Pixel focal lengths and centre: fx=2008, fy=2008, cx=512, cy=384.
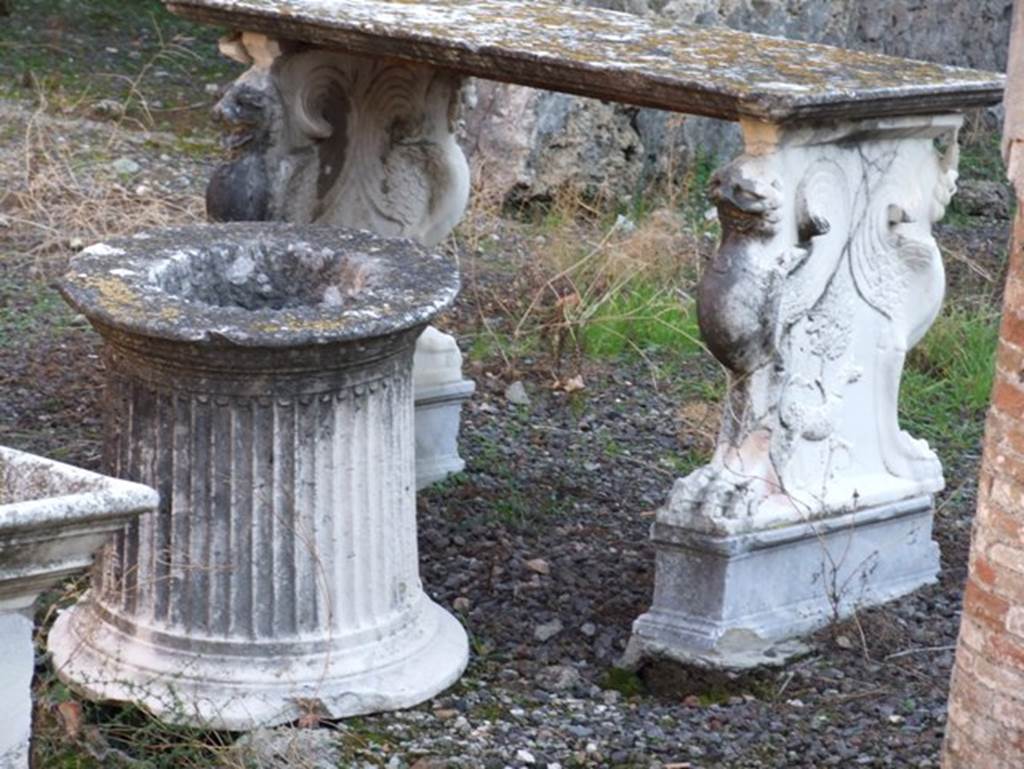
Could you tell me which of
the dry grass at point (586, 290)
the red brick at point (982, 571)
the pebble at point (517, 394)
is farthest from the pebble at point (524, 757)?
the dry grass at point (586, 290)

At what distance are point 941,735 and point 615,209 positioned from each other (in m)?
4.38

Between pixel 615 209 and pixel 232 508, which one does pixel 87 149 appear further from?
pixel 232 508

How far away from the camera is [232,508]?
408cm

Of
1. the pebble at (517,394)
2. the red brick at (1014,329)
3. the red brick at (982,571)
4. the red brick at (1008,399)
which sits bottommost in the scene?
the pebble at (517,394)

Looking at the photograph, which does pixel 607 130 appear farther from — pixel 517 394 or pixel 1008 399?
pixel 1008 399

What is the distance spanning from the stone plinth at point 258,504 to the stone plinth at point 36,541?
802mm

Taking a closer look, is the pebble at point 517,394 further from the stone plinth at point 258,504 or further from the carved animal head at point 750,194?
the carved animal head at point 750,194

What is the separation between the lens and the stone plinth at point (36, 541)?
9.77 ft

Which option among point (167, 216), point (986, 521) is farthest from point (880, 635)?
point (167, 216)

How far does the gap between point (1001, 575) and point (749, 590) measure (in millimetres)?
1095

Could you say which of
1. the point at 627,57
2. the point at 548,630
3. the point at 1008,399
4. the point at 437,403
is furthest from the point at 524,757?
the point at 437,403

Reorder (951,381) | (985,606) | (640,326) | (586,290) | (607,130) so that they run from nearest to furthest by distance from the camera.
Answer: (985,606)
(951,381)
(640,326)
(586,290)
(607,130)

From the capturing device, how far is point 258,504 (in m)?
4.07

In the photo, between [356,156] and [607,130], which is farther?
[607,130]
